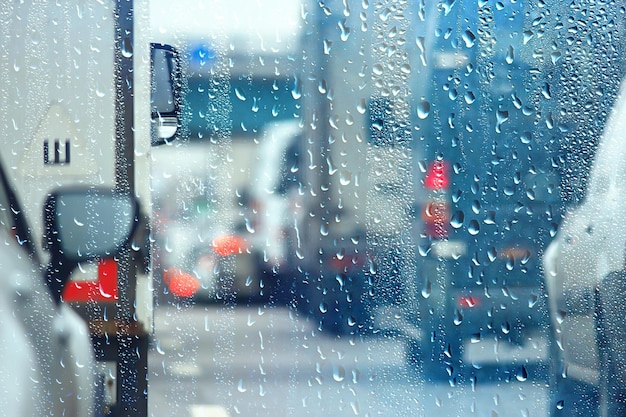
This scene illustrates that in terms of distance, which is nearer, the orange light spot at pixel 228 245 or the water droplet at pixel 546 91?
the orange light spot at pixel 228 245

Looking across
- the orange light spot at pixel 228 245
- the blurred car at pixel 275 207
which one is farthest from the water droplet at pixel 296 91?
the orange light spot at pixel 228 245

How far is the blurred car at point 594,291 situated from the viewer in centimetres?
157

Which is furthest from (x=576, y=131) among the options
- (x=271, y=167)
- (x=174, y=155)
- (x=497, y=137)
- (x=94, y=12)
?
(x=94, y=12)

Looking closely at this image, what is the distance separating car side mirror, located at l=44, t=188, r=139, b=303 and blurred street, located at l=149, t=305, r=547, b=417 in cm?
17

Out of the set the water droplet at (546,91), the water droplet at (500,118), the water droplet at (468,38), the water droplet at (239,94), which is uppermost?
the water droplet at (468,38)

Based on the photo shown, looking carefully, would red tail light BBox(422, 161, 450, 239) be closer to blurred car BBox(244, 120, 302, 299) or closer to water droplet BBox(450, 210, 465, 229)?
water droplet BBox(450, 210, 465, 229)

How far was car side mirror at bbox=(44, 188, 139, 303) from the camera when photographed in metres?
1.42

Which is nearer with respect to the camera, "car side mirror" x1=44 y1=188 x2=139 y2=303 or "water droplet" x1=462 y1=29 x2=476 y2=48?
"car side mirror" x1=44 y1=188 x2=139 y2=303

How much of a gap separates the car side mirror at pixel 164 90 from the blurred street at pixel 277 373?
352 millimetres

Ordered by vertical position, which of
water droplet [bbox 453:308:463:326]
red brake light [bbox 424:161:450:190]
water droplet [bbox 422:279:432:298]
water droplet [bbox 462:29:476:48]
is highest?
water droplet [bbox 462:29:476:48]

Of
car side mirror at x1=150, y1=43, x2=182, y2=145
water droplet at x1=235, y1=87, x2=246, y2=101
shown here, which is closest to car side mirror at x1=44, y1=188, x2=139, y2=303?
car side mirror at x1=150, y1=43, x2=182, y2=145

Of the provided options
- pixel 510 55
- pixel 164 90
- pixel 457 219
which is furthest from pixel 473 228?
pixel 164 90

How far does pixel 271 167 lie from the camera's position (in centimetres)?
145

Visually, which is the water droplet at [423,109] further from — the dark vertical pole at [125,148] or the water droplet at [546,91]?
the dark vertical pole at [125,148]
